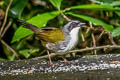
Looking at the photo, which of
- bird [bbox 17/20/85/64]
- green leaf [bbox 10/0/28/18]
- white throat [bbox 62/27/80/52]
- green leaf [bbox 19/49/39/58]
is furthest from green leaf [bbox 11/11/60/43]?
green leaf [bbox 19/49/39/58]

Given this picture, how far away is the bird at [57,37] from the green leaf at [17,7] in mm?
1356

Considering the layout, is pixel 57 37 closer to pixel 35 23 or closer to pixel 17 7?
pixel 35 23

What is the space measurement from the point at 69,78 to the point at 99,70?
570mm

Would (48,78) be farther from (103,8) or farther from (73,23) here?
(103,8)

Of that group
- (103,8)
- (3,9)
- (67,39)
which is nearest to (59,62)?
(67,39)

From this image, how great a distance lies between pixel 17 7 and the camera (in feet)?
21.8

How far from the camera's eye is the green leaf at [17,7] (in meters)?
6.53

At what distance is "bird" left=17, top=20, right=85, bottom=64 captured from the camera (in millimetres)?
5109

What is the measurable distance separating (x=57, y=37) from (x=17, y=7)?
5.59 feet

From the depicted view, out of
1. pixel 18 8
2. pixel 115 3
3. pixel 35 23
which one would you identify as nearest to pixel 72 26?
pixel 35 23

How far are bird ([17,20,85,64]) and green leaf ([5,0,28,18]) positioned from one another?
4.45ft

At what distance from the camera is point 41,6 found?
7.76 metres

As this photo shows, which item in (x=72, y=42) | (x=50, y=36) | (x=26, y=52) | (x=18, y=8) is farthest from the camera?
(x=26, y=52)

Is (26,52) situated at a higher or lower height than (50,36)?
lower
